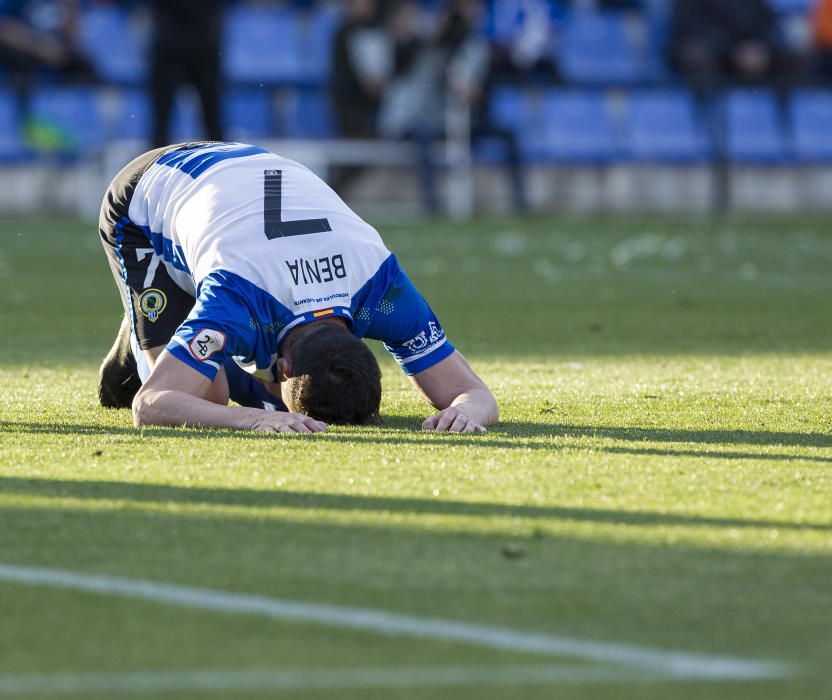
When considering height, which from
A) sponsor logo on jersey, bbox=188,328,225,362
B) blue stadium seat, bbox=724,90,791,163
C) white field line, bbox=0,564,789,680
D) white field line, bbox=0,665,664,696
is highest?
sponsor logo on jersey, bbox=188,328,225,362

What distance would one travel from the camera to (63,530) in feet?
11.5

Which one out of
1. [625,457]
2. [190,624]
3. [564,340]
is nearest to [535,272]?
[564,340]

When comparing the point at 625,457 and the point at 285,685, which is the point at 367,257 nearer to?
the point at 625,457

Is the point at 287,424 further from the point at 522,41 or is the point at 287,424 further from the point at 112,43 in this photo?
the point at 522,41

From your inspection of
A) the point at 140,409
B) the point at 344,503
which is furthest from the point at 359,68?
the point at 344,503

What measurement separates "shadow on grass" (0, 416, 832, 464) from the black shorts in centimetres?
43

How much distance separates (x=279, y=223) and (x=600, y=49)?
730 inches

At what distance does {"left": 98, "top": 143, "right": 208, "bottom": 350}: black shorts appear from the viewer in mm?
5336

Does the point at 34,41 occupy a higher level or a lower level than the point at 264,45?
higher

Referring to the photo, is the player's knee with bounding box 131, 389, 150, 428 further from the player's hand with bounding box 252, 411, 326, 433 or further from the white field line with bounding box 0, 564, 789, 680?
the white field line with bounding box 0, 564, 789, 680

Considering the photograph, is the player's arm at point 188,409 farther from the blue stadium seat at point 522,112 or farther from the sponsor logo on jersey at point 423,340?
the blue stadium seat at point 522,112

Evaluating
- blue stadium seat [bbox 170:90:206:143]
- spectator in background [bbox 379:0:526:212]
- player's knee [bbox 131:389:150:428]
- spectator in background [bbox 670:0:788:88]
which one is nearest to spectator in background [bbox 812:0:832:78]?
spectator in background [bbox 670:0:788:88]

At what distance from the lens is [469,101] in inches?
808

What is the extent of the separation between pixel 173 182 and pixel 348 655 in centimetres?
310
